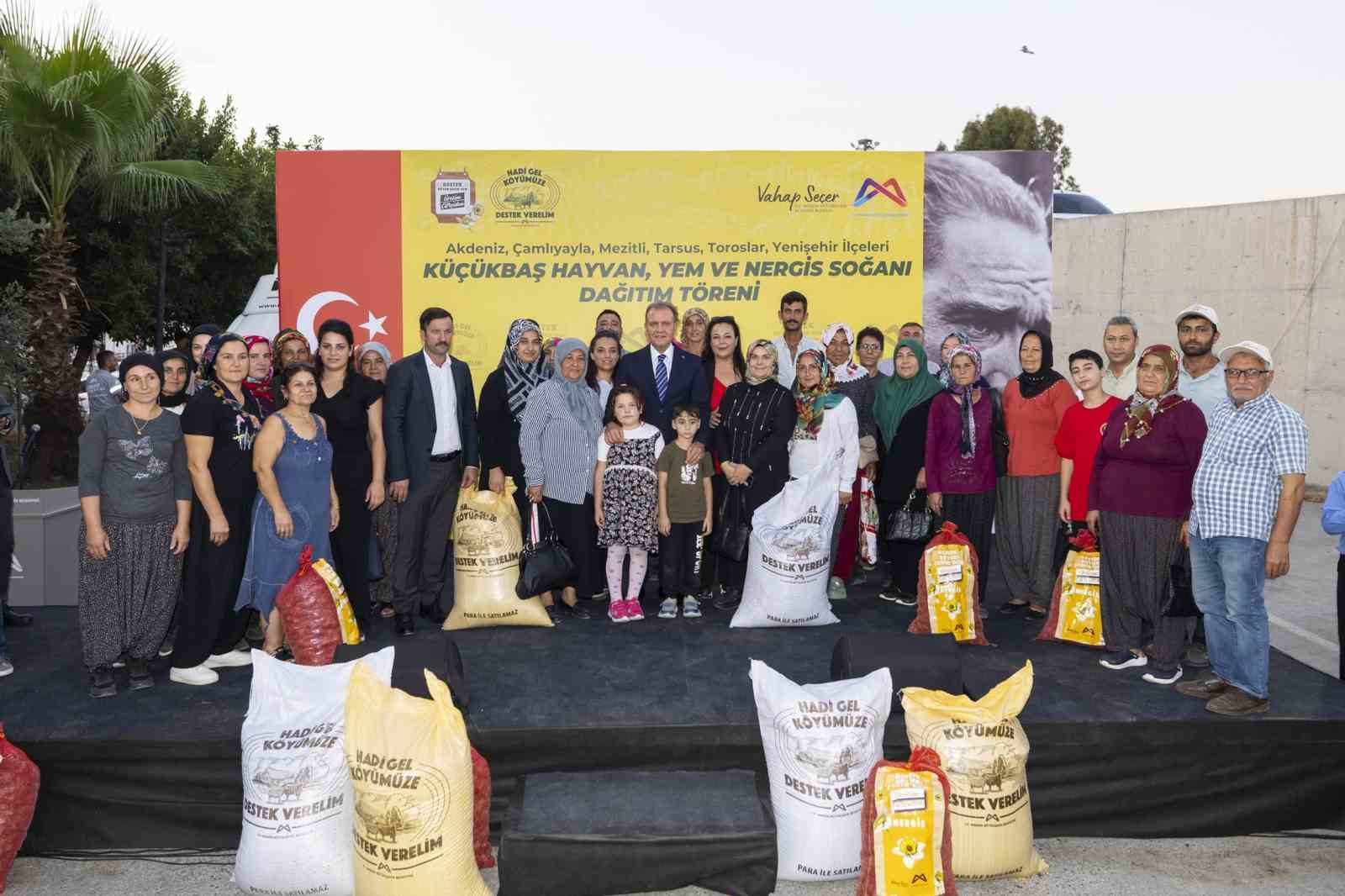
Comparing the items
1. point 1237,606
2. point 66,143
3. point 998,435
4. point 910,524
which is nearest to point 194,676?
point 910,524

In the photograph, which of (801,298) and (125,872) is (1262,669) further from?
(125,872)

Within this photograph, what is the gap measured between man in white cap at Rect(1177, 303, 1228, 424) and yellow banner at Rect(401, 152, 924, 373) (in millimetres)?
2279

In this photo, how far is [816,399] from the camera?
4.14 m

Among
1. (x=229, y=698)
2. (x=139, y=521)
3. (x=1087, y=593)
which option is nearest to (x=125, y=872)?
(x=229, y=698)

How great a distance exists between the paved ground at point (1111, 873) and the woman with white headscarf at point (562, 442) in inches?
66.9

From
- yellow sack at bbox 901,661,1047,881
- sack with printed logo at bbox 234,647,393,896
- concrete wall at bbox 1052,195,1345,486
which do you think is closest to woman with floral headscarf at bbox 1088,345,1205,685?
yellow sack at bbox 901,661,1047,881

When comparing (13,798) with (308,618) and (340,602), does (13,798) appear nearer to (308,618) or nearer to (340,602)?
(308,618)

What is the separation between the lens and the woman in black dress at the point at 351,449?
3658 mm

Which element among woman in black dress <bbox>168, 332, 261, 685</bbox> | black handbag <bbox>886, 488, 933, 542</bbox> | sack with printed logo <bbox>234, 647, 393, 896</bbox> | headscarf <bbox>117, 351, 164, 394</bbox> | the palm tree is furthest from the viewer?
the palm tree

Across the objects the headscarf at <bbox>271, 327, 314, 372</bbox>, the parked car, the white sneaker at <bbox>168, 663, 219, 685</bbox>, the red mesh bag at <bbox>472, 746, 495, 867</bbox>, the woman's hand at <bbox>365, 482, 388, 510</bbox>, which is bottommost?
the red mesh bag at <bbox>472, 746, 495, 867</bbox>

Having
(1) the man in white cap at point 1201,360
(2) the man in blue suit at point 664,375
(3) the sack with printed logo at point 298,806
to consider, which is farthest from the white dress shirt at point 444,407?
(1) the man in white cap at point 1201,360

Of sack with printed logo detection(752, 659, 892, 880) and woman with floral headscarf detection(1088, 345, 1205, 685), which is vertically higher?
woman with floral headscarf detection(1088, 345, 1205, 685)

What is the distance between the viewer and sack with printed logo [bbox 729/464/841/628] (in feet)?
12.7

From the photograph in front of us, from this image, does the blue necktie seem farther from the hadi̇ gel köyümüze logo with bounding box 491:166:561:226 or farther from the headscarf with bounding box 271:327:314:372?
the hadi̇ gel köyümüze logo with bounding box 491:166:561:226
